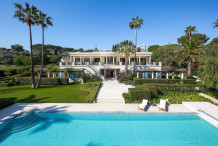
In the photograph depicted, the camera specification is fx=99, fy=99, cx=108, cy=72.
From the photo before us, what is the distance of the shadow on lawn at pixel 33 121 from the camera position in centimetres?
702

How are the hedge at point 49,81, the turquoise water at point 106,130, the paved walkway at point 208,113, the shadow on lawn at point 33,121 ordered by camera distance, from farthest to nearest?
1. the hedge at point 49,81
2. the paved walkway at point 208,113
3. the shadow on lawn at point 33,121
4. the turquoise water at point 106,130

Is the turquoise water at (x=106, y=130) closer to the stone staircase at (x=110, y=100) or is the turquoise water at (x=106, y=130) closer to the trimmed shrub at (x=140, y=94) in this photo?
the stone staircase at (x=110, y=100)

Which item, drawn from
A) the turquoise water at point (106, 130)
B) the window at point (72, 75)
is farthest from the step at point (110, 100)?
the window at point (72, 75)

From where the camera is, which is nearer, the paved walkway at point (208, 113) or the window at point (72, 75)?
the paved walkway at point (208, 113)

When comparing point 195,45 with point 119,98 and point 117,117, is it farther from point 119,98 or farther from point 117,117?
point 117,117

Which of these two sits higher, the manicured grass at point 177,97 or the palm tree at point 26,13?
the palm tree at point 26,13

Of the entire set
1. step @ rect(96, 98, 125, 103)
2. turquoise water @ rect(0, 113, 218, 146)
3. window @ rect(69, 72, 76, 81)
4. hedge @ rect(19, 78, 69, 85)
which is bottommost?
turquoise water @ rect(0, 113, 218, 146)

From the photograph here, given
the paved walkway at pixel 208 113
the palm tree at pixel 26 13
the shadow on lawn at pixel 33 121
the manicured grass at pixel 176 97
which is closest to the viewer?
the shadow on lawn at pixel 33 121

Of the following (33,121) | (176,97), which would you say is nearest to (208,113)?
(176,97)

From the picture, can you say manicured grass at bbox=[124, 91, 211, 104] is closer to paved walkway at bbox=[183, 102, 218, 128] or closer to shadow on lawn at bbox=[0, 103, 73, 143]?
paved walkway at bbox=[183, 102, 218, 128]

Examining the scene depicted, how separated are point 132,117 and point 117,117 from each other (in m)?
1.32

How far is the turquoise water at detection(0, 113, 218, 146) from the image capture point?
20.5ft

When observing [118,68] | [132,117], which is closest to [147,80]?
[118,68]

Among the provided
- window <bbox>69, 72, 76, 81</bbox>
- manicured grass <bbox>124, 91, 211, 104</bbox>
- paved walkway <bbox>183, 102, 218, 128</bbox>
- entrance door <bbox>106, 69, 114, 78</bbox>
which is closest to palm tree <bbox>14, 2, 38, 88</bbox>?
window <bbox>69, 72, 76, 81</bbox>
